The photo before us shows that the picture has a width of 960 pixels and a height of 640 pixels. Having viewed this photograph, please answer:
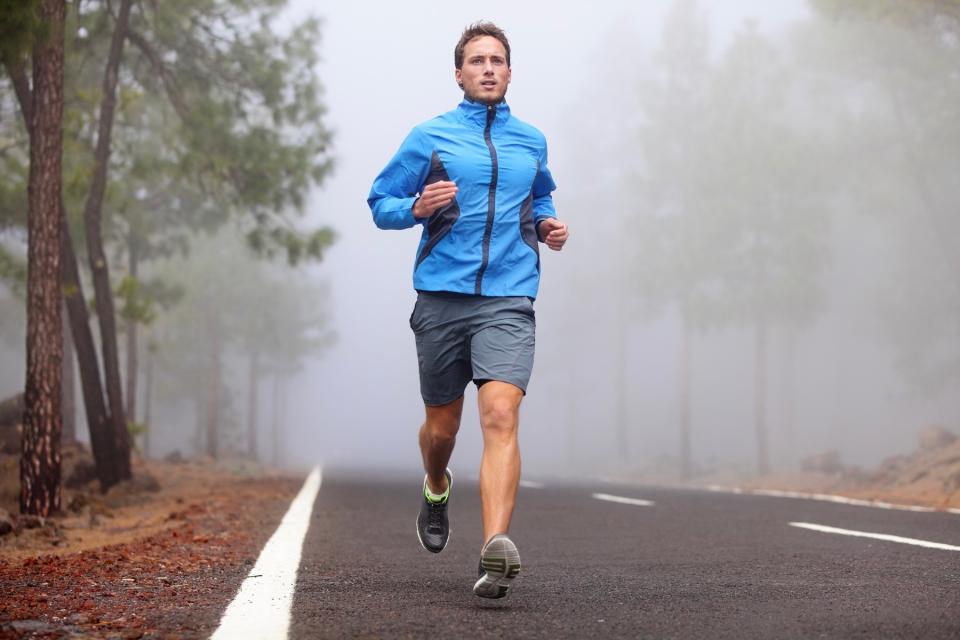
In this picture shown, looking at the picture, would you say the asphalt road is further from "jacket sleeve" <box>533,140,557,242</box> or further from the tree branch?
the tree branch

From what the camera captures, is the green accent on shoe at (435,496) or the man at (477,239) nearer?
the man at (477,239)

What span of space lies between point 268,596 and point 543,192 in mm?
2286

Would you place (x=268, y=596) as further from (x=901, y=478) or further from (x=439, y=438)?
(x=901, y=478)

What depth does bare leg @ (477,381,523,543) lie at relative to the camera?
4.63 metres

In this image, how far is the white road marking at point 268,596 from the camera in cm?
372

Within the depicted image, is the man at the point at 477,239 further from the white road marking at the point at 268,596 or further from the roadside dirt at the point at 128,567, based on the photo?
the roadside dirt at the point at 128,567

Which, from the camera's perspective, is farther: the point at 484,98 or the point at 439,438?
the point at 439,438

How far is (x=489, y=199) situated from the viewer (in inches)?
198

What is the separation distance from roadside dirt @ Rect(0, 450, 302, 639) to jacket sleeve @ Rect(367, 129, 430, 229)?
171 centimetres

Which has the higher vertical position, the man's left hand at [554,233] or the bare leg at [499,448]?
the man's left hand at [554,233]

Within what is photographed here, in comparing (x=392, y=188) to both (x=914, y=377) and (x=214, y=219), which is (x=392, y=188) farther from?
(x=914, y=377)

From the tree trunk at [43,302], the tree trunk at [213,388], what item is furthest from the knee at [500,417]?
the tree trunk at [213,388]

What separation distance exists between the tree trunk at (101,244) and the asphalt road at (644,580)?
566cm

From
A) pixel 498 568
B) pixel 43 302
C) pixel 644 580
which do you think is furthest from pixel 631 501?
pixel 498 568
